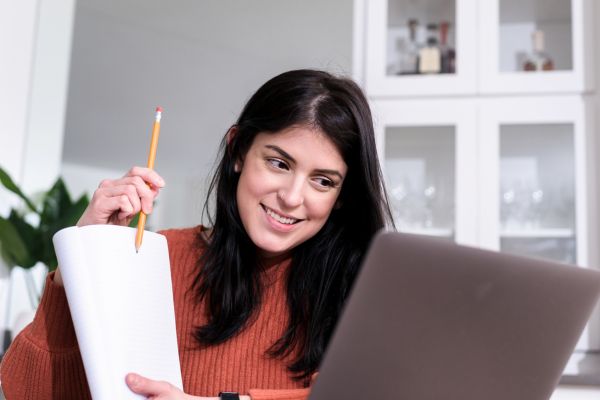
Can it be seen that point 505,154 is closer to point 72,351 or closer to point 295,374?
point 295,374

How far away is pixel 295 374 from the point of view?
1268 mm

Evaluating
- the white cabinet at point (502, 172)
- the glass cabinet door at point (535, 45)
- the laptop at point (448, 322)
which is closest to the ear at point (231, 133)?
the laptop at point (448, 322)

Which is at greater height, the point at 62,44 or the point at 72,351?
the point at 62,44

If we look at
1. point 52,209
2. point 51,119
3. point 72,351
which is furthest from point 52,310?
point 51,119

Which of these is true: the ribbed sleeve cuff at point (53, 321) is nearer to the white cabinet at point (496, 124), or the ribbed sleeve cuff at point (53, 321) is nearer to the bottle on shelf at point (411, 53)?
the white cabinet at point (496, 124)

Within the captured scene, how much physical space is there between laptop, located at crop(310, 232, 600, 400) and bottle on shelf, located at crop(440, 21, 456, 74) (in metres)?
1.92

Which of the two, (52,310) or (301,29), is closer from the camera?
(52,310)

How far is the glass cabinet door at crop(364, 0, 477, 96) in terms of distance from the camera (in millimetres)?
2514

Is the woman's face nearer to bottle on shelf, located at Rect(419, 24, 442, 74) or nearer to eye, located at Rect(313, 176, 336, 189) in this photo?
eye, located at Rect(313, 176, 336, 189)

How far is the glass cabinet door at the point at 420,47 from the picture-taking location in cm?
251

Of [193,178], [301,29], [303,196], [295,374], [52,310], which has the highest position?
[301,29]

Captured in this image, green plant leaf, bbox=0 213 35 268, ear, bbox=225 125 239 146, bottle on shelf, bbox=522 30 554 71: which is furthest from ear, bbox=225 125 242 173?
bottle on shelf, bbox=522 30 554 71

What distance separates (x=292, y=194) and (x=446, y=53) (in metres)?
1.63

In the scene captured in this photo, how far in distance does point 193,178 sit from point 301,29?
2.81 feet
